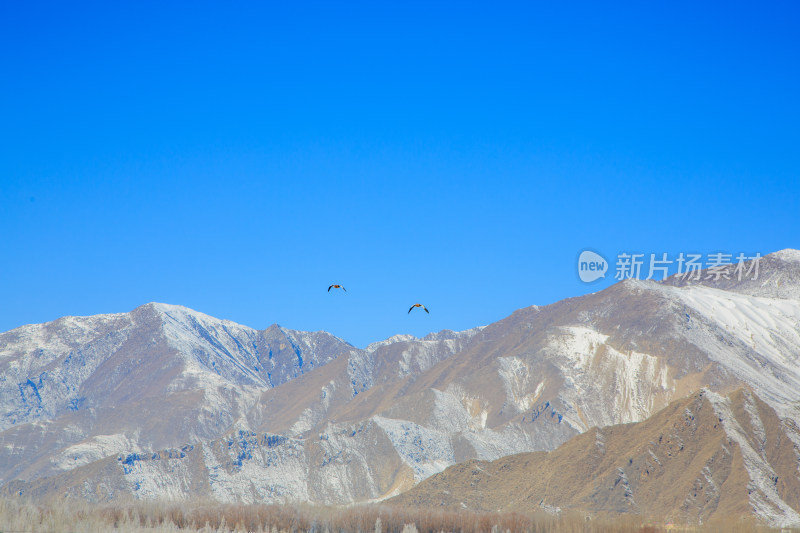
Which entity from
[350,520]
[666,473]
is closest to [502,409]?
[666,473]

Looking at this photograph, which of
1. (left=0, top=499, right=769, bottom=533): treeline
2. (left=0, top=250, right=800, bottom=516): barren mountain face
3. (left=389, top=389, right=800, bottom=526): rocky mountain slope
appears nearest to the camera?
(left=0, top=499, right=769, bottom=533): treeline

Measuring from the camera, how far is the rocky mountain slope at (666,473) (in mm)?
72062

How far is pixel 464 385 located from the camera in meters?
180

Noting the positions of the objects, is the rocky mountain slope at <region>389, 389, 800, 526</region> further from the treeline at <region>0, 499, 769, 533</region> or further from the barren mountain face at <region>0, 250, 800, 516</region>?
the barren mountain face at <region>0, 250, 800, 516</region>

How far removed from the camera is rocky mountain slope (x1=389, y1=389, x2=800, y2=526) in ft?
236

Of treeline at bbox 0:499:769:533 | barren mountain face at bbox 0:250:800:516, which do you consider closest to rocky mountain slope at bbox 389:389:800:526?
treeline at bbox 0:499:769:533

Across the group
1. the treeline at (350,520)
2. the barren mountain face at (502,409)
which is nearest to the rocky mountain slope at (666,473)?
the treeline at (350,520)

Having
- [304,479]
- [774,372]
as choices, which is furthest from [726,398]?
[774,372]

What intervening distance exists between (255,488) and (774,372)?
92.8 meters

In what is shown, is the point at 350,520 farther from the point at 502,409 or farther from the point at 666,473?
the point at 502,409

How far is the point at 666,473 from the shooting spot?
257 ft

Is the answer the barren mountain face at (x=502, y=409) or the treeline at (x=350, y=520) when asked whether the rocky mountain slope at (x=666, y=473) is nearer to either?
Answer: the treeline at (x=350, y=520)

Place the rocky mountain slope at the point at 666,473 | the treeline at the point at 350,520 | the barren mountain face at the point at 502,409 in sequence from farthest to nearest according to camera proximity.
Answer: the barren mountain face at the point at 502,409
the rocky mountain slope at the point at 666,473
the treeline at the point at 350,520

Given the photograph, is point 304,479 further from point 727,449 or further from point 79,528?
point 79,528
